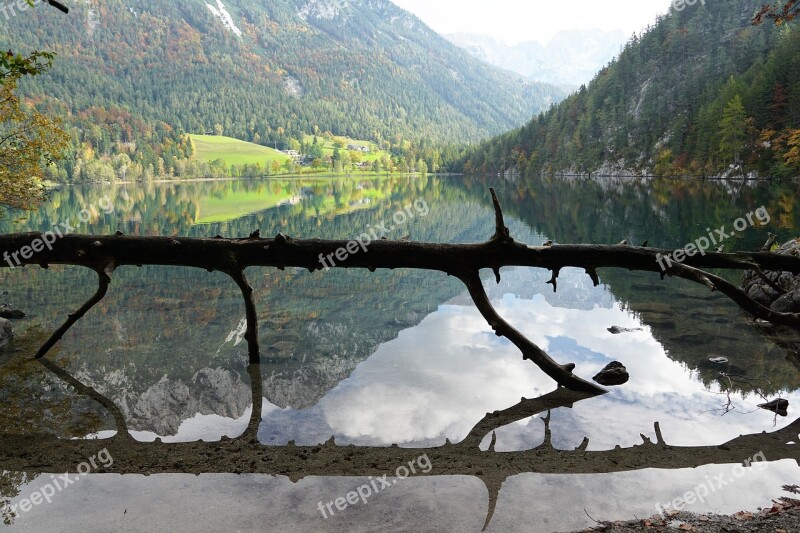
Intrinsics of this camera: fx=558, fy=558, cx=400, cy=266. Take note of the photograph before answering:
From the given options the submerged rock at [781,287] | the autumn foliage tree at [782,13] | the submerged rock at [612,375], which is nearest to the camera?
the submerged rock at [612,375]

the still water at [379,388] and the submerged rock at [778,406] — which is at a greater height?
the submerged rock at [778,406]

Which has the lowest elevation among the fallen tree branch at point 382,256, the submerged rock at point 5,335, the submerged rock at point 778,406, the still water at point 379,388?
the submerged rock at point 5,335

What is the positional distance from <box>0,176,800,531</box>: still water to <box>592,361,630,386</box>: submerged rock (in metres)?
0.24

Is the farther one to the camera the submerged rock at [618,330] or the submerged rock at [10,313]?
the submerged rock at [10,313]

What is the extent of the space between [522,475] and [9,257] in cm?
1131

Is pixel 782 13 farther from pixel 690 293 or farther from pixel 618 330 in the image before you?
pixel 618 330

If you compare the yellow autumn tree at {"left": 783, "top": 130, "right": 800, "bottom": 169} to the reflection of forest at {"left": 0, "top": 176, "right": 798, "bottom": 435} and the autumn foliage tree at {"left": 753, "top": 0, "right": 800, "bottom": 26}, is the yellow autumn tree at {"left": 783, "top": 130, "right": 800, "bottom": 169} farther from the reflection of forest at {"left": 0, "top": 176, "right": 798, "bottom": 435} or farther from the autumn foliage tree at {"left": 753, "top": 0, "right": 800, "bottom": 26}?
the autumn foliage tree at {"left": 753, "top": 0, "right": 800, "bottom": 26}

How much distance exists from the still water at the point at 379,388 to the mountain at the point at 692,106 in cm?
8098

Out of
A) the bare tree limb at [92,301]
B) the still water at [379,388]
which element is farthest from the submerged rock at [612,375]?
the bare tree limb at [92,301]

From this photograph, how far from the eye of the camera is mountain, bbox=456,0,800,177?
3917 inches

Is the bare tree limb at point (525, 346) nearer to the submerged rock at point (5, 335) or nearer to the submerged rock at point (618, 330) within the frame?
the submerged rock at point (618, 330)

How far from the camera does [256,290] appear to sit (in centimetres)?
2272

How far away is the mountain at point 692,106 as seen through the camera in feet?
326

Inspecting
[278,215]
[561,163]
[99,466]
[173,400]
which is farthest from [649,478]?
[561,163]
